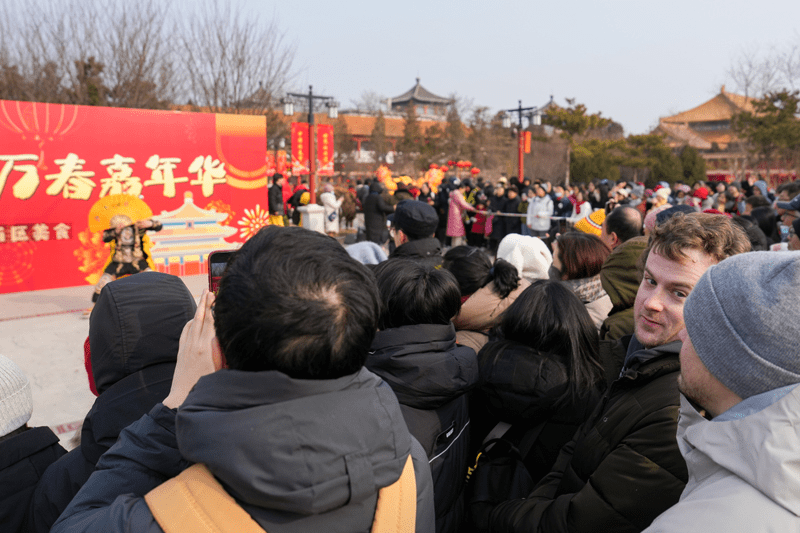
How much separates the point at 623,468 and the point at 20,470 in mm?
1387

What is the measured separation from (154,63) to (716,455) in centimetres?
1807

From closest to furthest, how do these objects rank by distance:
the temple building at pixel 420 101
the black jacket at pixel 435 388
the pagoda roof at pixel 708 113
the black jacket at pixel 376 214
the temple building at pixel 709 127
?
1. the black jacket at pixel 435 388
2. the black jacket at pixel 376 214
3. the temple building at pixel 709 127
4. the pagoda roof at pixel 708 113
5. the temple building at pixel 420 101

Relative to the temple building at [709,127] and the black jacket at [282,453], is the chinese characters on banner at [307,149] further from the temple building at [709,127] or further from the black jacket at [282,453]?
the temple building at [709,127]

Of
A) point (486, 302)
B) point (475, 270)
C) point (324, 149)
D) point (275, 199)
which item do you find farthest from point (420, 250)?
point (324, 149)

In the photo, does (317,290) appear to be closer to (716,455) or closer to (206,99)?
(716,455)

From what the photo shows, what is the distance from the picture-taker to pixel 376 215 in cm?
1034

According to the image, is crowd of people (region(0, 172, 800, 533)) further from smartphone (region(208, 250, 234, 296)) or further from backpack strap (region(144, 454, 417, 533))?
smartphone (region(208, 250, 234, 296))

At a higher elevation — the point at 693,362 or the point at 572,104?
the point at 572,104

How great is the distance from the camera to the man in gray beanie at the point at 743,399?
2.72 feet

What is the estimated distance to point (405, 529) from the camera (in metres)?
0.99

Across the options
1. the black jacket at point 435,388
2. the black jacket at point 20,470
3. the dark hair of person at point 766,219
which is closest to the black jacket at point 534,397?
the black jacket at point 435,388

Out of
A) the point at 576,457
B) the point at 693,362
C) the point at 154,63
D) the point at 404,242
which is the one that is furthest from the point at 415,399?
the point at 154,63

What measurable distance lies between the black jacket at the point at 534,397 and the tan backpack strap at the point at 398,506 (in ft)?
2.80

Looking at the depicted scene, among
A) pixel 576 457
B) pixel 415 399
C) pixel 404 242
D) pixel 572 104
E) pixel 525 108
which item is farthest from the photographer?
Result: pixel 572 104
